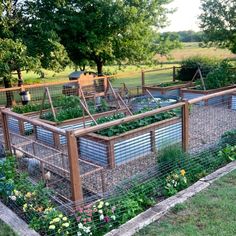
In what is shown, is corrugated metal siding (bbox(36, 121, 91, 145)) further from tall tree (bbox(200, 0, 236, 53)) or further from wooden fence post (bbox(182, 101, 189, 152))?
tall tree (bbox(200, 0, 236, 53))

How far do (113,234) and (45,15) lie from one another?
9976 millimetres

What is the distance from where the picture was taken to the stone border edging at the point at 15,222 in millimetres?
3101

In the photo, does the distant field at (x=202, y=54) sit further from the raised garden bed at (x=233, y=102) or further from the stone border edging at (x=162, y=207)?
the stone border edging at (x=162, y=207)

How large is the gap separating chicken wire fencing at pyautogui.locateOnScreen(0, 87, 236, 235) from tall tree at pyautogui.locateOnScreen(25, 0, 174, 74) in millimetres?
6354

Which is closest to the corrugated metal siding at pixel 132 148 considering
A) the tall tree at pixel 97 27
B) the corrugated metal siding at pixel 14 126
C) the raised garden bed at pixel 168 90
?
the corrugated metal siding at pixel 14 126

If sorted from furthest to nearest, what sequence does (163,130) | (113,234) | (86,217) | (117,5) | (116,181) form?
(117,5) → (163,130) → (116,181) → (86,217) → (113,234)

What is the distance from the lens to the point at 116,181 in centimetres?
460

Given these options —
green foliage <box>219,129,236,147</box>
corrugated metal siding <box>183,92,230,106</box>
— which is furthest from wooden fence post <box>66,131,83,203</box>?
corrugated metal siding <box>183,92,230,106</box>

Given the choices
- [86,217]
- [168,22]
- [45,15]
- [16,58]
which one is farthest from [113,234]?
[168,22]

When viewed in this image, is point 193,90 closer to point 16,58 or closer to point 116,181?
point 16,58

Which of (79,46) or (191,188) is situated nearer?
(191,188)

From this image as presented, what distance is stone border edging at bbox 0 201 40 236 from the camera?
10.2ft

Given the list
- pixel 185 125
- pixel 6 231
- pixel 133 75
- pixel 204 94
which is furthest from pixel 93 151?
pixel 133 75

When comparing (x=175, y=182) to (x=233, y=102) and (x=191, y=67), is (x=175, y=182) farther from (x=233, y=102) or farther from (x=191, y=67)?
(x=191, y=67)
